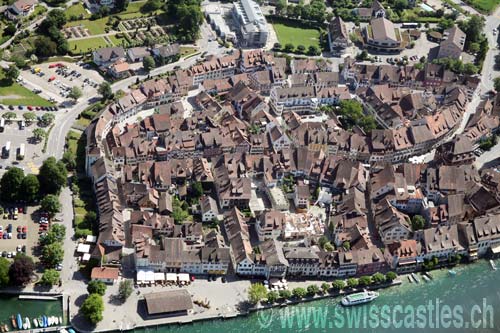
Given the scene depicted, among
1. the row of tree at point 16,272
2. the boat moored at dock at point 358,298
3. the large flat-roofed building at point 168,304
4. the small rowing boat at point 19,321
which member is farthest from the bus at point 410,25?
the small rowing boat at point 19,321

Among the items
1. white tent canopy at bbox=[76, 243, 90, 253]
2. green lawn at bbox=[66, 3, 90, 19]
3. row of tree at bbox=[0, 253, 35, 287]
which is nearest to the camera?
row of tree at bbox=[0, 253, 35, 287]

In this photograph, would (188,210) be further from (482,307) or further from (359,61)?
(359,61)

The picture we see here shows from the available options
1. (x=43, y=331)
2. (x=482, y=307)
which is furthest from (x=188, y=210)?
(x=482, y=307)

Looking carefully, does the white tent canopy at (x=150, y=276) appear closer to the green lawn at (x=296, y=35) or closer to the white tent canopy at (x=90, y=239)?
the white tent canopy at (x=90, y=239)

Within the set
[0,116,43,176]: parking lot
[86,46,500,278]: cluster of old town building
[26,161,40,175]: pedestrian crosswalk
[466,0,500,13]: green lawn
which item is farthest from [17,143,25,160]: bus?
[466,0,500,13]: green lawn

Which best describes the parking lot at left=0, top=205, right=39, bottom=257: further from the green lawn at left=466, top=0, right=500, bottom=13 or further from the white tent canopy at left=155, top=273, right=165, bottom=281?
the green lawn at left=466, top=0, right=500, bottom=13

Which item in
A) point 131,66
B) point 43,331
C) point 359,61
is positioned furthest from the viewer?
point 359,61
